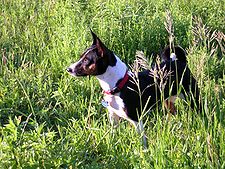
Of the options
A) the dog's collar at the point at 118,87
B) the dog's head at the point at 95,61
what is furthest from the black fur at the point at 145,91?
the dog's head at the point at 95,61

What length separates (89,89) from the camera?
15.0 ft

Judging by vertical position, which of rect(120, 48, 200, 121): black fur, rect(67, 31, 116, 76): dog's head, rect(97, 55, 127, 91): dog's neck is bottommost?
rect(120, 48, 200, 121): black fur

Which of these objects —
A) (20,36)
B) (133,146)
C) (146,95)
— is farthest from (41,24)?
(133,146)

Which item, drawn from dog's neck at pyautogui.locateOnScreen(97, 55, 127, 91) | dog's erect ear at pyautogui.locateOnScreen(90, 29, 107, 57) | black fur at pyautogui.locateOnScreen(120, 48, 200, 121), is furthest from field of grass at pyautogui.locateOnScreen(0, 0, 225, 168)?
dog's erect ear at pyautogui.locateOnScreen(90, 29, 107, 57)

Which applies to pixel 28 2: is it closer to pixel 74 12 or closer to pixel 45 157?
pixel 74 12

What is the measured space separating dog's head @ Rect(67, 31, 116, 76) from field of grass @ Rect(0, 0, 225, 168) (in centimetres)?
30

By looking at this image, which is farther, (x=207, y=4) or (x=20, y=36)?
(x=207, y=4)

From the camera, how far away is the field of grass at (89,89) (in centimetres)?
288

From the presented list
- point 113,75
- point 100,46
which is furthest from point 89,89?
point 100,46

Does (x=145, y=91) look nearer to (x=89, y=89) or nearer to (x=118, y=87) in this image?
(x=118, y=87)

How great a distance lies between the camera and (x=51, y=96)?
4477mm

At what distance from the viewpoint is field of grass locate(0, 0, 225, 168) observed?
288 cm

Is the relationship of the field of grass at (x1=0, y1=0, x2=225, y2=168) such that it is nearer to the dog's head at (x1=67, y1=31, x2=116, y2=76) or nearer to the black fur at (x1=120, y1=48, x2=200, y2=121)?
the black fur at (x1=120, y1=48, x2=200, y2=121)

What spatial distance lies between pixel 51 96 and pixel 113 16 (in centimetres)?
149
